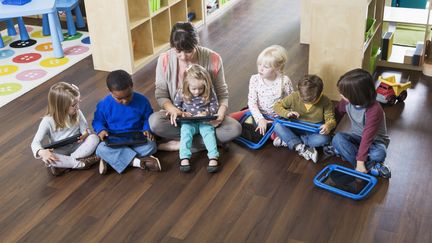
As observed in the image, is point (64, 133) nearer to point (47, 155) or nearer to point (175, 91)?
point (47, 155)

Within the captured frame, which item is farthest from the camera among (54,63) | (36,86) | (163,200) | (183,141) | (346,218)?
(54,63)

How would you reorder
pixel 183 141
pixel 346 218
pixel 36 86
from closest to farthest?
pixel 346 218 → pixel 183 141 → pixel 36 86

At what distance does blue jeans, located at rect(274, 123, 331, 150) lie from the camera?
10.6 feet

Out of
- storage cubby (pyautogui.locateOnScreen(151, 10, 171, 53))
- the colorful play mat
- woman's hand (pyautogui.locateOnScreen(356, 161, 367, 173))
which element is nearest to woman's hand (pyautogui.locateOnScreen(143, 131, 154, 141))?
woman's hand (pyautogui.locateOnScreen(356, 161, 367, 173))

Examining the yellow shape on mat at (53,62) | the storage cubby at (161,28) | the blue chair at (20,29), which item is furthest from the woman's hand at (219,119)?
the blue chair at (20,29)

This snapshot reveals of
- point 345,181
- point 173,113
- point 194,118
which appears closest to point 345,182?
point 345,181

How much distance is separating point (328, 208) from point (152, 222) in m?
0.90

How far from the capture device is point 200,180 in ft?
10.2

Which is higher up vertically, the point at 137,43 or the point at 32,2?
the point at 32,2

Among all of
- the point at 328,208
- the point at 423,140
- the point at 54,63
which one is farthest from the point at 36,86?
the point at 423,140

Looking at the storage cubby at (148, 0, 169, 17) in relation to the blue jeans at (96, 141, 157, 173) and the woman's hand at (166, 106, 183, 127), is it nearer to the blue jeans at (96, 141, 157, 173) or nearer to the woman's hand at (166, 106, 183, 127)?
the woman's hand at (166, 106, 183, 127)

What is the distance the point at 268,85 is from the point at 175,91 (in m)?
0.57

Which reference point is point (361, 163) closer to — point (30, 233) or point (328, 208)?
point (328, 208)

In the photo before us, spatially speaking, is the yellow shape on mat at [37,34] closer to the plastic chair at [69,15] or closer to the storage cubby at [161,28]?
the plastic chair at [69,15]
